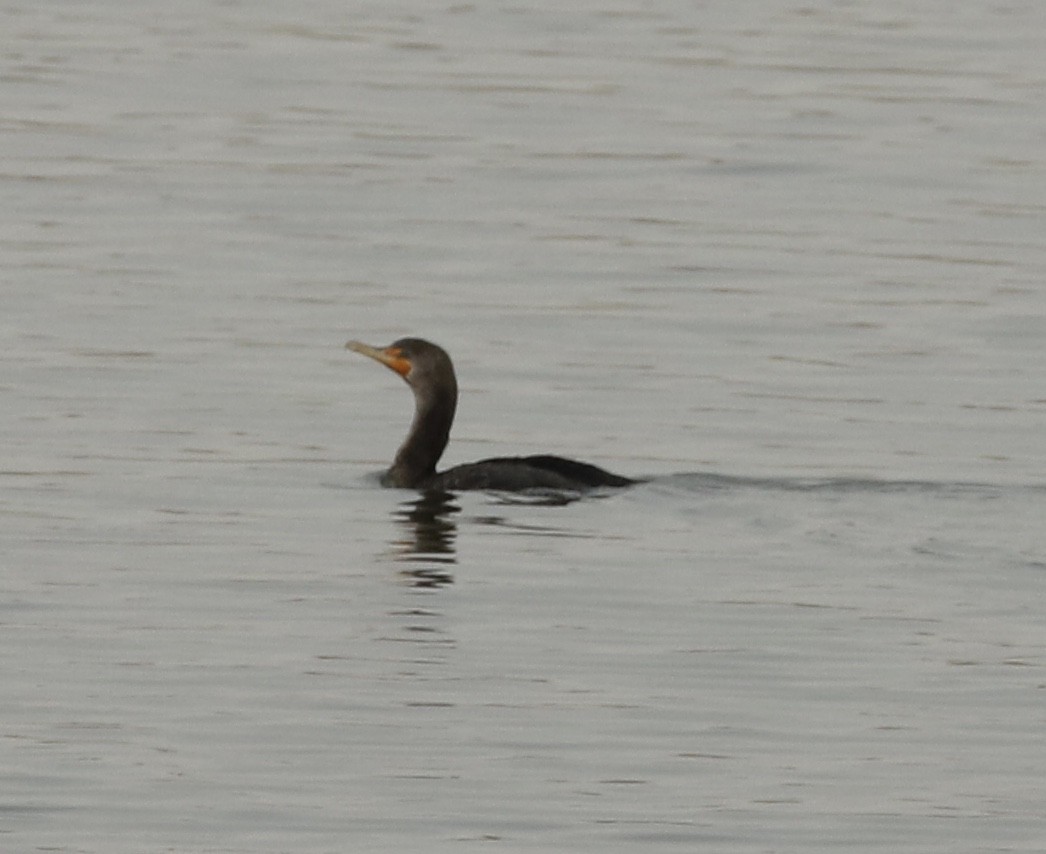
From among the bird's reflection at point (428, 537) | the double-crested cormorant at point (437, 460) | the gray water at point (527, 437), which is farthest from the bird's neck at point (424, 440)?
the bird's reflection at point (428, 537)

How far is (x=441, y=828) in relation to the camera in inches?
427

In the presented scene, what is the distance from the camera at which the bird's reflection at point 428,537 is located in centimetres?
1517

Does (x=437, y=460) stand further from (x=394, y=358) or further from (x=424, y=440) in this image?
(x=394, y=358)

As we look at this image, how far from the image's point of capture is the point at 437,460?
18.3m

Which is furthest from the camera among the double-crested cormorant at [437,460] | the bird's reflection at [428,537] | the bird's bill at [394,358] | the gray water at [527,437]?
the bird's bill at [394,358]

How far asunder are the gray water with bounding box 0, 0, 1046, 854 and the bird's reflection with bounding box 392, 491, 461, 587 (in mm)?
47

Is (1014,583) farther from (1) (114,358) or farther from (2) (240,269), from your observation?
(2) (240,269)

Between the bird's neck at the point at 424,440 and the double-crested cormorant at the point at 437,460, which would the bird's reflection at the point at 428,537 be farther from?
the bird's neck at the point at 424,440

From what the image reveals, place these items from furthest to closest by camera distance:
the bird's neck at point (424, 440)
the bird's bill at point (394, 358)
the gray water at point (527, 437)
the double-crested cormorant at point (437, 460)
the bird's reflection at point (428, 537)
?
1. the bird's bill at point (394, 358)
2. the bird's neck at point (424, 440)
3. the double-crested cormorant at point (437, 460)
4. the bird's reflection at point (428, 537)
5. the gray water at point (527, 437)

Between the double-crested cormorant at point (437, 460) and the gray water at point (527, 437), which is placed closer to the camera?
the gray water at point (527, 437)

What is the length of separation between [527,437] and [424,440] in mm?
1358

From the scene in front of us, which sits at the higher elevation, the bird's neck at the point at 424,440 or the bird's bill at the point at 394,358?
the bird's bill at the point at 394,358

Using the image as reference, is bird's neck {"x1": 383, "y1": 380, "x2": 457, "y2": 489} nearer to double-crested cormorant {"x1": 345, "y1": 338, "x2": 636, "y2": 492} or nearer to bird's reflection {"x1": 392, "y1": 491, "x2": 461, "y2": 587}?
double-crested cormorant {"x1": 345, "y1": 338, "x2": 636, "y2": 492}

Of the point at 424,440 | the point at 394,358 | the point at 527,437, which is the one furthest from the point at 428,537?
the point at 527,437
